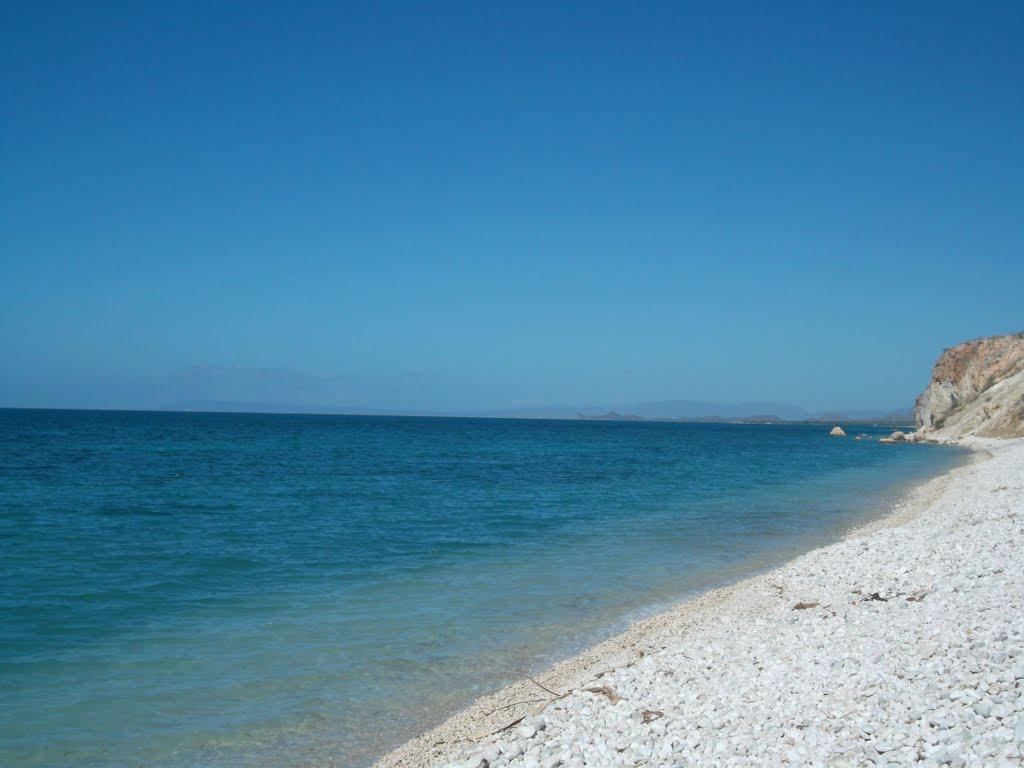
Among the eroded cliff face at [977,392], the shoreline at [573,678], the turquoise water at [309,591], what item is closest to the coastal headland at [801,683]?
the shoreline at [573,678]

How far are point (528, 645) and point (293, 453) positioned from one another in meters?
43.7

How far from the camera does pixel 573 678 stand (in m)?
9.39

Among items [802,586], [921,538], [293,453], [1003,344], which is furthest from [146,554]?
[1003,344]

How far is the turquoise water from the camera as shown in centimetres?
866

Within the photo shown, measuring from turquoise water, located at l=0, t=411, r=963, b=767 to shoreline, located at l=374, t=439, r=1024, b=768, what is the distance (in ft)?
1.40

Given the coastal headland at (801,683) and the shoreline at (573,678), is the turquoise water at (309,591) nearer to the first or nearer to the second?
the shoreline at (573,678)

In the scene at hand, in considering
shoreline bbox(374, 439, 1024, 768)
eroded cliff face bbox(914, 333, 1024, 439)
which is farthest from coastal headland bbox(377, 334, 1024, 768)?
eroded cliff face bbox(914, 333, 1024, 439)

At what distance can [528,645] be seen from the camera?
37.0 ft

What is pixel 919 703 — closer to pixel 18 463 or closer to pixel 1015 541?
pixel 1015 541

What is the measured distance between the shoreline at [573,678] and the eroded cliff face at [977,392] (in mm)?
60563

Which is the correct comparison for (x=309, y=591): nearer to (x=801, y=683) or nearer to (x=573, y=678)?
(x=573, y=678)

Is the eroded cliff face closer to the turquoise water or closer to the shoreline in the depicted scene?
the turquoise water

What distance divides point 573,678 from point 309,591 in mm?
6691

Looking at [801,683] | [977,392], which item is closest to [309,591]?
[801,683]
